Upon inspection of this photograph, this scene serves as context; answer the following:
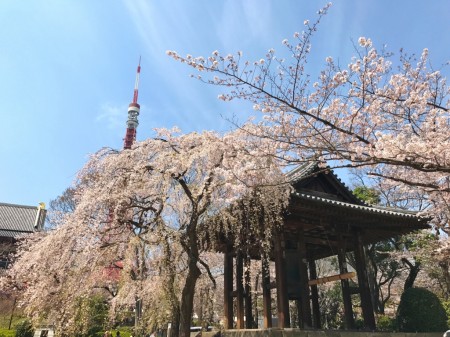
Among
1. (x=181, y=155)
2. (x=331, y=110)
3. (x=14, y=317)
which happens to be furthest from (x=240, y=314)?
(x=14, y=317)

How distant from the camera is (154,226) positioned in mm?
7527

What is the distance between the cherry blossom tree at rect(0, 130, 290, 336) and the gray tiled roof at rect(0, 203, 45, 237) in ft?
91.6

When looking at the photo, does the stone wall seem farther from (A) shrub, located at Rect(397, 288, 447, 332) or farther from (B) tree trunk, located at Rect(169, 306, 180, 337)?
(B) tree trunk, located at Rect(169, 306, 180, 337)

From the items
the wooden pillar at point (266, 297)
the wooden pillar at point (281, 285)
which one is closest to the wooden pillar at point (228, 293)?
the wooden pillar at point (266, 297)

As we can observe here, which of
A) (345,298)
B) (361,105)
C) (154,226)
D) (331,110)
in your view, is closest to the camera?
(361,105)

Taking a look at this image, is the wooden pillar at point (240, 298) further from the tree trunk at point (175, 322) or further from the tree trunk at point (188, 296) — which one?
the tree trunk at point (188, 296)

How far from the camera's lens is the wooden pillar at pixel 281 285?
773 cm

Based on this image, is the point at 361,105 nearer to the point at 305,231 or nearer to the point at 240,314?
the point at 305,231

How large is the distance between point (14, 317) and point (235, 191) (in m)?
20.6

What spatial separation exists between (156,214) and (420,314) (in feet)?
24.6

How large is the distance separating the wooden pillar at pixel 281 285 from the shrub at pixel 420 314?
13.3 ft

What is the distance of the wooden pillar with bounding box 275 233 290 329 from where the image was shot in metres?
7.73

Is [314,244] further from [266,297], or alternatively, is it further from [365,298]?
[266,297]

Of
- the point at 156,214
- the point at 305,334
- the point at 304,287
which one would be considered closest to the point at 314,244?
the point at 304,287
